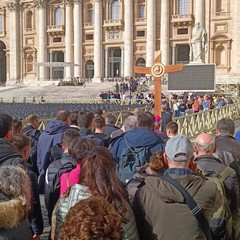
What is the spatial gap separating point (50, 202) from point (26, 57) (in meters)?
56.2

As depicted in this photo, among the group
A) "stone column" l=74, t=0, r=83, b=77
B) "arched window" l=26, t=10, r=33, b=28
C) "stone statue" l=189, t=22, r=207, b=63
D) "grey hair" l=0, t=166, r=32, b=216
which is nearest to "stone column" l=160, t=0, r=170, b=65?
"stone column" l=74, t=0, r=83, b=77

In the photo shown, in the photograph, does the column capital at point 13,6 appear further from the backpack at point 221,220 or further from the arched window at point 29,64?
the backpack at point 221,220

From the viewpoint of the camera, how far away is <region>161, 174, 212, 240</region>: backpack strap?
3.29 m

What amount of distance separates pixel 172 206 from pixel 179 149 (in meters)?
0.56

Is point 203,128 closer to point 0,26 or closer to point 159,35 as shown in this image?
point 159,35

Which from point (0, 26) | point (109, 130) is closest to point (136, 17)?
point (0, 26)

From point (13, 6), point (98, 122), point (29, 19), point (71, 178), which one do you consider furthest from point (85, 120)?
point (13, 6)

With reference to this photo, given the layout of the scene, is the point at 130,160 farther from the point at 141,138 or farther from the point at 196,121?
the point at 196,121

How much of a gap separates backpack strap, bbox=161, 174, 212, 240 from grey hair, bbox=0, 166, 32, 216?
1.00 metres

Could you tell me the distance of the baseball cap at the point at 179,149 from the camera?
3.66 metres

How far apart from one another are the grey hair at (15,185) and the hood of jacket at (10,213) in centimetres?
9

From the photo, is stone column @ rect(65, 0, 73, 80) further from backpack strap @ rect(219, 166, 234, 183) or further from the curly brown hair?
the curly brown hair

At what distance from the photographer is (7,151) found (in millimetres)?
4684

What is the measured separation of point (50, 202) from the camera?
16.2ft
